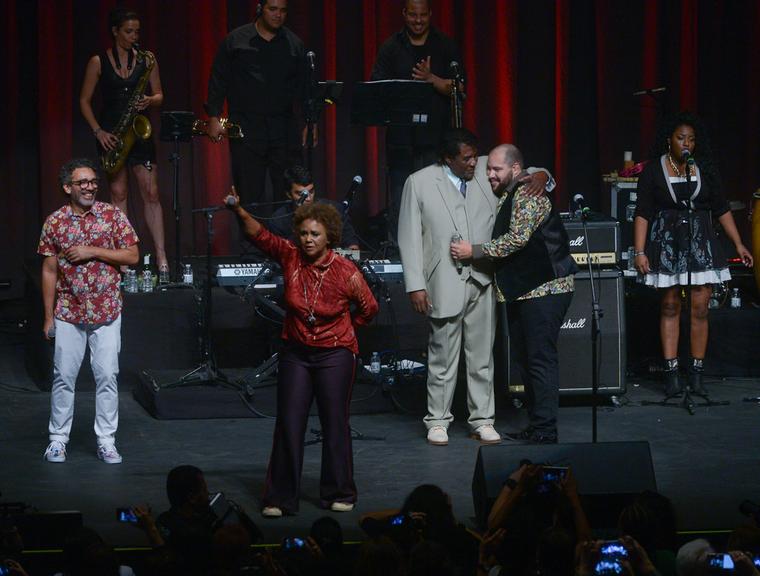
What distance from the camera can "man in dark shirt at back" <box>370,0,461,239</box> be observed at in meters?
10.9

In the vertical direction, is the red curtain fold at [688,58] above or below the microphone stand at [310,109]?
above

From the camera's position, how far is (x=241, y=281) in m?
9.55

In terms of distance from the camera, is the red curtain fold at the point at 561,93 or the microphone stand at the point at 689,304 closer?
the microphone stand at the point at 689,304

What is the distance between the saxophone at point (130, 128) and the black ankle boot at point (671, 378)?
410cm

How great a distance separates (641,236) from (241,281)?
2665mm

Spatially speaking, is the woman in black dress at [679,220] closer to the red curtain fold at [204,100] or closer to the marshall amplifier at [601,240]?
the marshall amplifier at [601,240]

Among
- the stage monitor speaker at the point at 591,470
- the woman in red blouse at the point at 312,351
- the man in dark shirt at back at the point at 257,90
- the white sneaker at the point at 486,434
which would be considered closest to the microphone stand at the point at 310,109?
the man in dark shirt at back at the point at 257,90

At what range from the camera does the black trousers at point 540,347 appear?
8.07 m

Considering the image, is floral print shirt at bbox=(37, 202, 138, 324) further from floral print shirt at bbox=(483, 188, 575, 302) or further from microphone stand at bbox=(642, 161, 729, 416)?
microphone stand at bbox=(642, 161, 729, 416)

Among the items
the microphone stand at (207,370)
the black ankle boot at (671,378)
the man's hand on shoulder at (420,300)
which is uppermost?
the man's hand on shoulder at (420,300)

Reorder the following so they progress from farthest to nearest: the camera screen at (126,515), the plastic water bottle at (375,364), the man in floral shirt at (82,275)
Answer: the plastic water bottle at (375,364) < the man in floral shirt at (82,275) < the camera screen at (126,515)

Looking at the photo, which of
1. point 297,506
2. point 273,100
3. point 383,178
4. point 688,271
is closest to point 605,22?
point 383,178

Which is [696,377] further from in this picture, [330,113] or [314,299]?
[330,113]

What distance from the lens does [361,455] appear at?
8.10 meters
